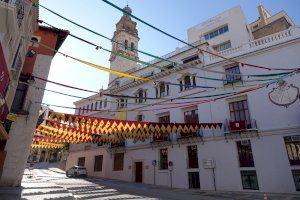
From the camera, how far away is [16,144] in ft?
46.2

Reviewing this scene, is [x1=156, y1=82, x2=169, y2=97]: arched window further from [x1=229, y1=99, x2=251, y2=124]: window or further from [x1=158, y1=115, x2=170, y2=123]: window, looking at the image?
[x1=229, y1=99, x2=251, y2=124]: window

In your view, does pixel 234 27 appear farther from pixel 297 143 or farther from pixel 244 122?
pixel 297 143

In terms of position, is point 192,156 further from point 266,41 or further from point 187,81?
point 266,41

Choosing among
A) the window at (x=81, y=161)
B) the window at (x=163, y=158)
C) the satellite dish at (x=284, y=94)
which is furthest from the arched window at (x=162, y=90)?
the window at (x=81, y=161)

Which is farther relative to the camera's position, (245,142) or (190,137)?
(190,137)

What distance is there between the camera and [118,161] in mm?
28672

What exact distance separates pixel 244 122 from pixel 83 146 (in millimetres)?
25471

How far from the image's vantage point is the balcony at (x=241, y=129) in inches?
733

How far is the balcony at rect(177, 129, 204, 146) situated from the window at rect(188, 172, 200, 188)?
294 cm

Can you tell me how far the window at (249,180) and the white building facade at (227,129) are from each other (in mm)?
74

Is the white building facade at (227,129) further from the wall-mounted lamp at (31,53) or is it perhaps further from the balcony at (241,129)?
the wall-mounted lamp at (31,53)

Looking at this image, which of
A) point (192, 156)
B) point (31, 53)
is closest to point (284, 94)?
point (192, 156)

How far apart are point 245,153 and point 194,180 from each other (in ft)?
17.2

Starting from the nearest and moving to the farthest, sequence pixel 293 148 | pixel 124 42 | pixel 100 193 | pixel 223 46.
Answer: pixel 100 193
pixel 293 148
pixel 223 46
pixel 124 42
